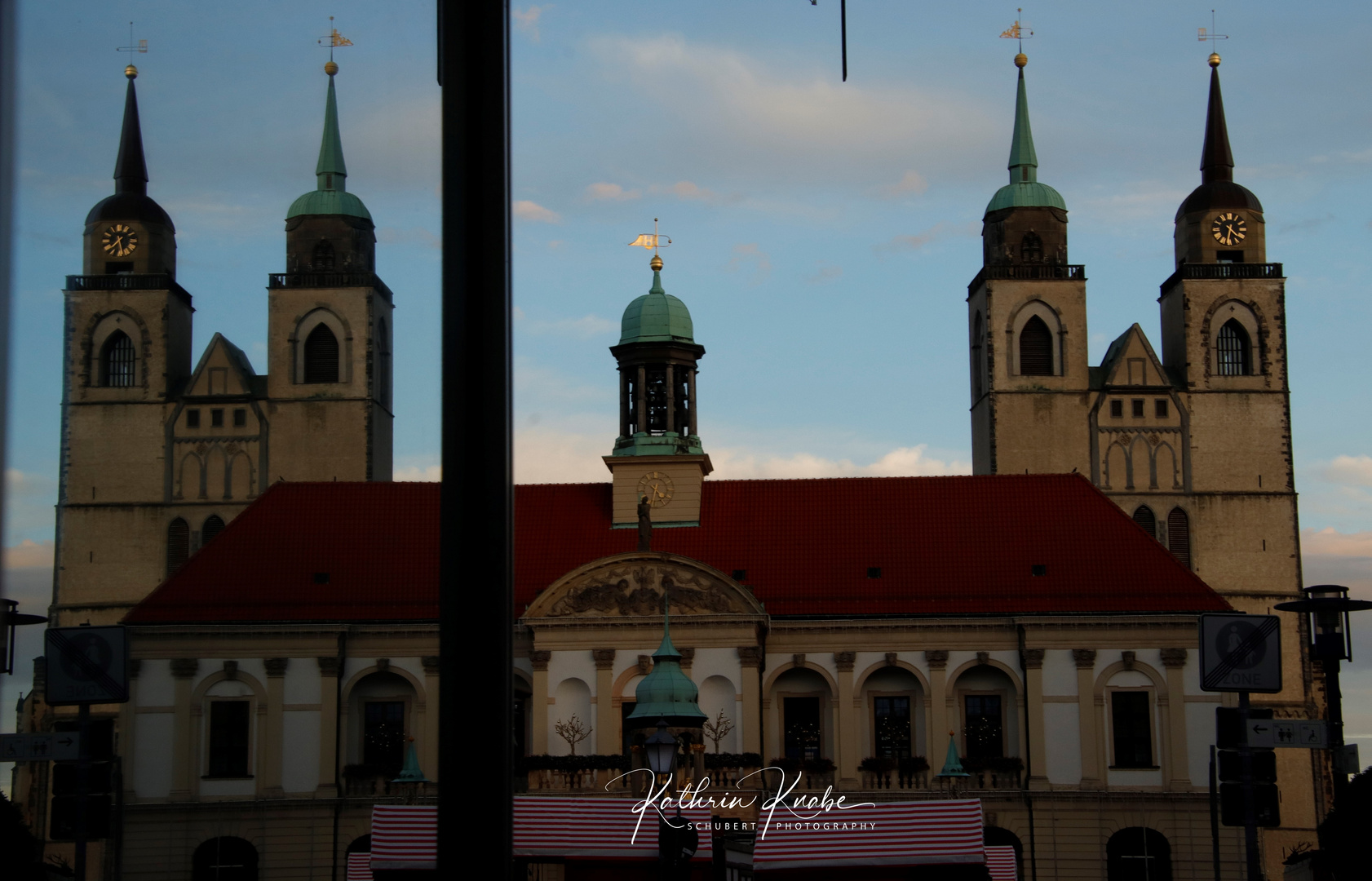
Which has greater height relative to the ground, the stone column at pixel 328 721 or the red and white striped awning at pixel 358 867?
the stone column at pixel 328 721

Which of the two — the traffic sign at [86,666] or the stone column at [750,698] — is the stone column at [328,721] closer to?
the stone column at [750,698]

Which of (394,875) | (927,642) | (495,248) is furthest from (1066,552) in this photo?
(495,248)

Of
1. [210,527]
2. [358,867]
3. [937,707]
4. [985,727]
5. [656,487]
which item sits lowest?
[358,867]

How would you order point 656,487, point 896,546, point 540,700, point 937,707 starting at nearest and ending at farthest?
point 540,700 → point 937,707 → point 896,546 → point 656,487

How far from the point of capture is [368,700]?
131 feet

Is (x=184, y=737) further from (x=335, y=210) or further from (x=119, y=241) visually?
(x=335, y=210)

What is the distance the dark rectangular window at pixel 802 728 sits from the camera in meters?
41.1

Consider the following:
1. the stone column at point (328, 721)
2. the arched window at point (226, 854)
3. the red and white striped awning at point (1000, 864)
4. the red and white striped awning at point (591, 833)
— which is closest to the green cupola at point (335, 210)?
the red and white striped awning at point (591, 833)

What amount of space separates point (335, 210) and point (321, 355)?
5291 centimetres

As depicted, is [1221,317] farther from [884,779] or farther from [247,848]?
[247,848]

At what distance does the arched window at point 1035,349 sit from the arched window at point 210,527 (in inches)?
1095

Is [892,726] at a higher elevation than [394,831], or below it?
higher

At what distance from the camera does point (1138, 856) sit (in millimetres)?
39344

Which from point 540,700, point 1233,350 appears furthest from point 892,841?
point 1233,350
